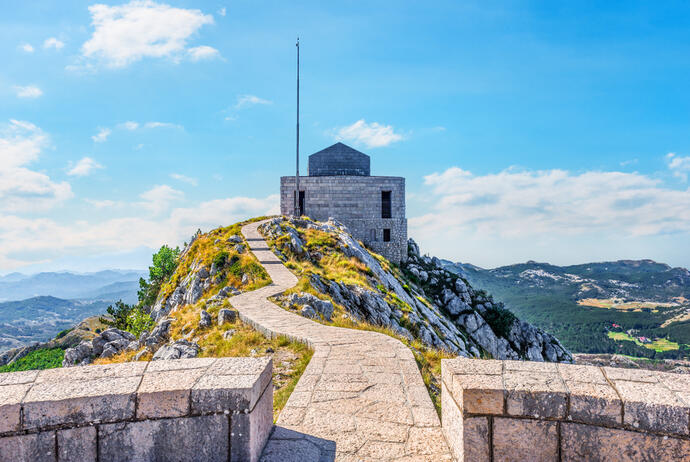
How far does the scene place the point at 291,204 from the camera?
34656 millimetres

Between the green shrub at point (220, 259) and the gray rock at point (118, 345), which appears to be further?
the green shrub at point (220, 259)

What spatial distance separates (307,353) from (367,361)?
1.36 m

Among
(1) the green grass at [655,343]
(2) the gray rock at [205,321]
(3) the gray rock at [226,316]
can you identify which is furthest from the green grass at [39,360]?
(1) the green grass at [655,343]

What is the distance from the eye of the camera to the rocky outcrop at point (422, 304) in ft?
51.1

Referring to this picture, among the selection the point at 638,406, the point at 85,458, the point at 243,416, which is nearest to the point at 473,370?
the point at 638,406

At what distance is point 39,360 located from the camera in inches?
1241

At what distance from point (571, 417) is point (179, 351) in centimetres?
728

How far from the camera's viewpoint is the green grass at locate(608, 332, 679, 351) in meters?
120

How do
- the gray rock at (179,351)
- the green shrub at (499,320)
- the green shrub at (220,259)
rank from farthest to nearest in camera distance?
the green shrub at (499,320)
the green shrub at (220,259)
the gray rock at (179,351)

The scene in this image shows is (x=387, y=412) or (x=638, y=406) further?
(x=387, y=412)

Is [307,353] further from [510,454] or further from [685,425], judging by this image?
[685,425]

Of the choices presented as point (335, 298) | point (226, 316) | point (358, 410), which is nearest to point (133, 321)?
point (335, 298)

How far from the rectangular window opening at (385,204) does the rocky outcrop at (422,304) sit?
4566 millimetres

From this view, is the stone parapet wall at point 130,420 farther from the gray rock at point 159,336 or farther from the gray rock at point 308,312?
the gray rock at point 159,336
